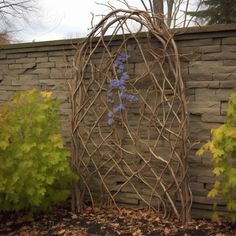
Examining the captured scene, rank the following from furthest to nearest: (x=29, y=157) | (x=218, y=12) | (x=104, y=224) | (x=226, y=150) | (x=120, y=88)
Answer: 1. (x=218, y=12)
2. (x=120, y=88)
3. (x=104, y=224)
4. (x=29, y=157)
5. (x=226, y=150)

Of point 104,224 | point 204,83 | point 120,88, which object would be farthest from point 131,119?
point 104,224

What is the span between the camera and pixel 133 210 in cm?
434

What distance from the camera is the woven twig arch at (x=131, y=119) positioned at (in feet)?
13.2

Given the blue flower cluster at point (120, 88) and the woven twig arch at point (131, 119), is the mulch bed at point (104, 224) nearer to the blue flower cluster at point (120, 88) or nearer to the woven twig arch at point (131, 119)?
the woven twig arch at point (131, 119)

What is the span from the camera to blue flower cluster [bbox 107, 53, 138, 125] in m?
4.24

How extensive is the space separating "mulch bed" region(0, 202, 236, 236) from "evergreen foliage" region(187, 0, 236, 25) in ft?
20.3

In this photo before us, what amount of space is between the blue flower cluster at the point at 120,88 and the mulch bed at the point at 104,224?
3.02 ft

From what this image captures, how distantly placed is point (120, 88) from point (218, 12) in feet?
19.6

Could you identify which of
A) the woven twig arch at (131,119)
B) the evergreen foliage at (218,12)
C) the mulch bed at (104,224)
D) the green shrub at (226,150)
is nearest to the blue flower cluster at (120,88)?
the woven twig arch at (131,119)

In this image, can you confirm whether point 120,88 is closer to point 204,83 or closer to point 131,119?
point 131,119

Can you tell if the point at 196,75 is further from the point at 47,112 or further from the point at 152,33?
the point at 47,112

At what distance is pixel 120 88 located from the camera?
4.25 m

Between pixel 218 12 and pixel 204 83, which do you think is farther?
pixel 218 12

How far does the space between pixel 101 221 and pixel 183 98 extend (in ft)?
4.51
